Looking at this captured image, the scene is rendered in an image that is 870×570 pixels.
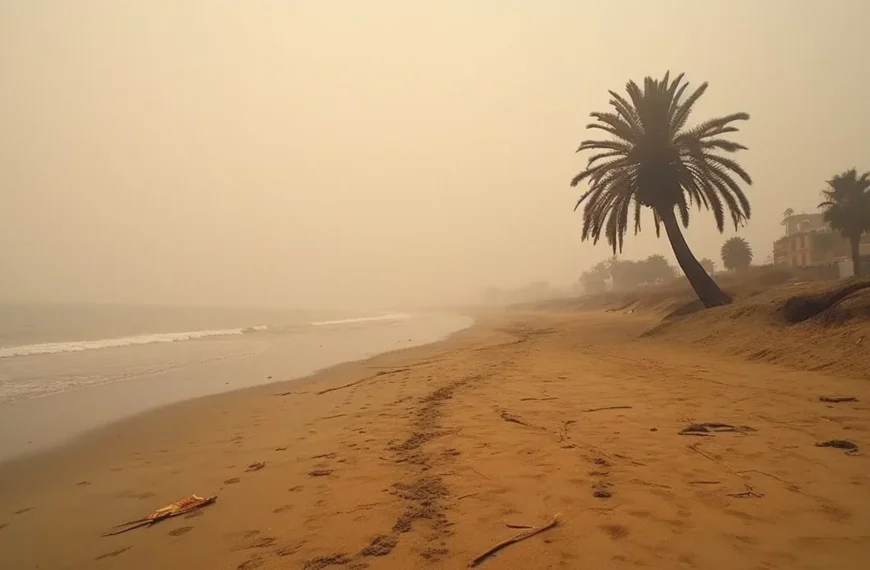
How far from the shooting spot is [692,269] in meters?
17.9

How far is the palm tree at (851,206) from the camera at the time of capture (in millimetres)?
34375

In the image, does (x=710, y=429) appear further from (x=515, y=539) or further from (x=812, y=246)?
(x=812, y=246)

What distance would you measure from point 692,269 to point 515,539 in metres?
18.0

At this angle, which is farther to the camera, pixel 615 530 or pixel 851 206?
pixel 851 206

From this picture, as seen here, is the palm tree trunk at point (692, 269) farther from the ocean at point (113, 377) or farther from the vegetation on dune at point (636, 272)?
the vegetation on dune at point (636, 272)

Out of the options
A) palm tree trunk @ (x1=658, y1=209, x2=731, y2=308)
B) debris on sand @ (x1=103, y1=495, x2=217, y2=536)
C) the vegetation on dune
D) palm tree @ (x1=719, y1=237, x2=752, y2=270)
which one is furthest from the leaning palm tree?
the vegetation on dune

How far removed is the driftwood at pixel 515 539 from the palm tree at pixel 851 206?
141ft

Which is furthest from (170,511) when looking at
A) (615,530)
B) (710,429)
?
(710,429)

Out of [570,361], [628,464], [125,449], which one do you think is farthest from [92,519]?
[570,361]

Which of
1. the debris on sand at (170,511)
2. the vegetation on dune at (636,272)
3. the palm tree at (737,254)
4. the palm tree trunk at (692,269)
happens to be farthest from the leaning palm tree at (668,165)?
the vegetation on dune at (636,272)

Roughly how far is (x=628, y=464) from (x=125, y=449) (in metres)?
6.96

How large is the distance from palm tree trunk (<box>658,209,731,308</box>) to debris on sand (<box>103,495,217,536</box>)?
18.1 meters

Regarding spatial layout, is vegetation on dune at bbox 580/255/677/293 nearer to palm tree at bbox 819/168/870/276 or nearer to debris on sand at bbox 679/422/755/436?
palm tree at bbox 819/168/870/276

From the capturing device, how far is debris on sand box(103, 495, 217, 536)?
398 cm
